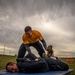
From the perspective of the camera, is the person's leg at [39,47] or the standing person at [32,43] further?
the person's leg at [39,47]

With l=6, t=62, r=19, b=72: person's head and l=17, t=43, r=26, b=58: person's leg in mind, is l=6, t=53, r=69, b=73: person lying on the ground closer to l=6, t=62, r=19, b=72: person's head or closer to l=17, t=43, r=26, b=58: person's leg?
l=6, t=62, r=19, b=72: person's head

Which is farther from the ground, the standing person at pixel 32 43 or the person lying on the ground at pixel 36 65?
the standing person at pixel 32 43

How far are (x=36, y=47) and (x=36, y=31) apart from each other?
66 centimetres

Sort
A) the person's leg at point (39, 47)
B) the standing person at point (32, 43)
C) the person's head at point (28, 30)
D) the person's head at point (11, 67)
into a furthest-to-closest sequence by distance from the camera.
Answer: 1. the person's leg at point (39, 47)
2. the standing person at point (32, 43)
3. the person's head at point (28, 30)
4. the person's head at point (11, 67)

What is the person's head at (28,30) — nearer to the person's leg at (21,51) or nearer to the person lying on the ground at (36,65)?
the person's leg at (21,51)

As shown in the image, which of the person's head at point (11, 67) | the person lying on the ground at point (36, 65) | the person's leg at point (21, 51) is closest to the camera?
the person lying on the ground at point (36, 65)

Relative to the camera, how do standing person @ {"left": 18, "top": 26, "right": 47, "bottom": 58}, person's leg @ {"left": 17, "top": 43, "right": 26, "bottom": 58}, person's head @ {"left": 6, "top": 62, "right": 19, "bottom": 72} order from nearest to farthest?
1. person's head @ {"left": 6, "top": 62, "right": 19, "bottom": 72}
2. standing person @ {"left": 18, "top": 26, "right": 47, "bottom": 58}
3. person's leg @ {"left": 17, "top": 43, "right": 26, "bottom": 58}

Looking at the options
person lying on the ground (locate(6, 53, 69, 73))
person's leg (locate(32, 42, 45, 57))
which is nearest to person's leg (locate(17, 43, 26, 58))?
person's leg (locate(32, 42, 45, 57))

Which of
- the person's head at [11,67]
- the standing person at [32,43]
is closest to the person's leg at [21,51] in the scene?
the standing person at [32,43]

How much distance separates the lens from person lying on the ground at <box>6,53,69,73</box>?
16.9ft

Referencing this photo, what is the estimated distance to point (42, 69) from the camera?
552 cm

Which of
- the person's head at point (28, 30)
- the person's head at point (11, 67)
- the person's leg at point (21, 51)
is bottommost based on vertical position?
the person's head at point (11, 67)

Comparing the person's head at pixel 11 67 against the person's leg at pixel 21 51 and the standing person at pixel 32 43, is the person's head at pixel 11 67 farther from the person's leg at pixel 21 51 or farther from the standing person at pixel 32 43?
the person's leg at pixel 21 51

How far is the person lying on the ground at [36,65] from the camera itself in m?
5.14
